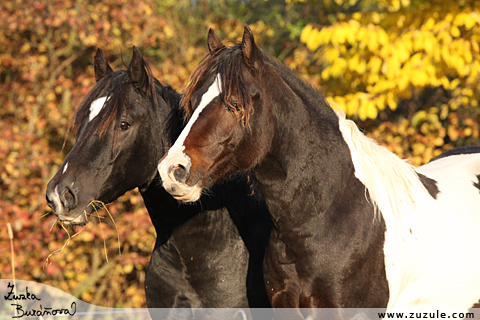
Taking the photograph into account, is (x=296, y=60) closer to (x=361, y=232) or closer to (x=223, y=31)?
(x=223, y=31)

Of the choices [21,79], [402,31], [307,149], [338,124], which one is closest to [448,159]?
[338,124]

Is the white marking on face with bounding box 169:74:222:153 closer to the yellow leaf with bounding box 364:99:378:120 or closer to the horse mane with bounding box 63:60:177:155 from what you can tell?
the horse mane with bounding box 63:60:177:155

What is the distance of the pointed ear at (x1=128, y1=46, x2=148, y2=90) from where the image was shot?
2.89 meters

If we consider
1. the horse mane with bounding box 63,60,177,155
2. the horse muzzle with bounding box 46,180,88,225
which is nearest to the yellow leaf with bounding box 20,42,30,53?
the horse mane with bounding box 63,60,177,155

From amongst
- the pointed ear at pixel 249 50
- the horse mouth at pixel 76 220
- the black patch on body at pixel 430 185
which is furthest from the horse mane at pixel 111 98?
the black patch on body at pixel 430 185

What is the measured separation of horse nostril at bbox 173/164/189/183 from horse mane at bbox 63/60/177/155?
0.72 meters

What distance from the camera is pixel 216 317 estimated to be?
2891 millimetres

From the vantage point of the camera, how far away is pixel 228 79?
2318 millimetres

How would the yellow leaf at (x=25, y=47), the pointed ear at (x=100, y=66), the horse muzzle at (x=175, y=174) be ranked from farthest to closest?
the yellow leaf at (x=25, y=47), the pointed ear at (x=100, y=66), the horse muzzle at (x=175, y=174)

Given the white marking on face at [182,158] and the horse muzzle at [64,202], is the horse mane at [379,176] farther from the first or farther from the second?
the horse muzzle at [64,202]

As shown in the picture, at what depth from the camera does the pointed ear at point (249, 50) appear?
7.71 ft

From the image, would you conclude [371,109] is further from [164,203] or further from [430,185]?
[164,203]

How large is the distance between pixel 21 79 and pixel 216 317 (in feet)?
20.6

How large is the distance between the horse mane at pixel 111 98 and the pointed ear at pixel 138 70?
1.0 inches
